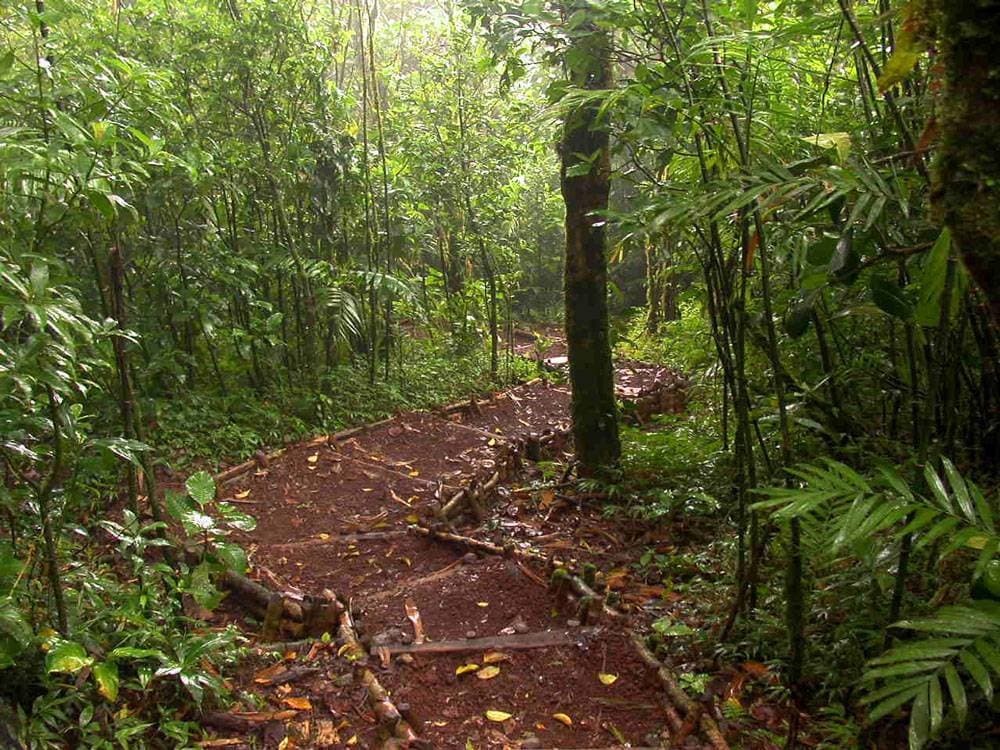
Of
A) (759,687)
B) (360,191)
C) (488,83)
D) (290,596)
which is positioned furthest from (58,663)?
(488,83)

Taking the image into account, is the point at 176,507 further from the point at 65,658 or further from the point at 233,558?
the point at 65,658

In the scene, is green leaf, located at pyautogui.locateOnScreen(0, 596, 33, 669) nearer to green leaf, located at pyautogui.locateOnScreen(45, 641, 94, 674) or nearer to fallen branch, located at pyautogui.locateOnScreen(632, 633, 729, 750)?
green leaf, located at pyautogui.locateOnScreen(45, 641, 94, 674)

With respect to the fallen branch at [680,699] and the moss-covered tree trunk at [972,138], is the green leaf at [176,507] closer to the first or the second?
the fallen branch at [680,699]

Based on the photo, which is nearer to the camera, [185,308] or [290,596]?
[290,596]

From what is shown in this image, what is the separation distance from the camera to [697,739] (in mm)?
2504

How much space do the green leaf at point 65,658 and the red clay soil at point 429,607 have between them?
0.63 meters

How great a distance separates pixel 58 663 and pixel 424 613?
1793mm

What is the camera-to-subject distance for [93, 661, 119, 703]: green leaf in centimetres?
231

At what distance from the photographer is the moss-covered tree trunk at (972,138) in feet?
3.38

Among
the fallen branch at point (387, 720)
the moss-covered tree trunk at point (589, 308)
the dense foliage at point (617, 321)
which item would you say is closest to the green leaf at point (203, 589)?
the dense foliage at point (617, 321)

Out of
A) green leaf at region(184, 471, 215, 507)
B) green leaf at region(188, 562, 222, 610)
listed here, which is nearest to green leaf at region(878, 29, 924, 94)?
green leaf at region(184, 471, 215, 507)

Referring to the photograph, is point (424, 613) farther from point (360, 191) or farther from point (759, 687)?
point (360, 191)

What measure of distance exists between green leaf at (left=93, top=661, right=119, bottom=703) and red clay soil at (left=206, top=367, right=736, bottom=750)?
1.56 ft

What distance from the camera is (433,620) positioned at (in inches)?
142
